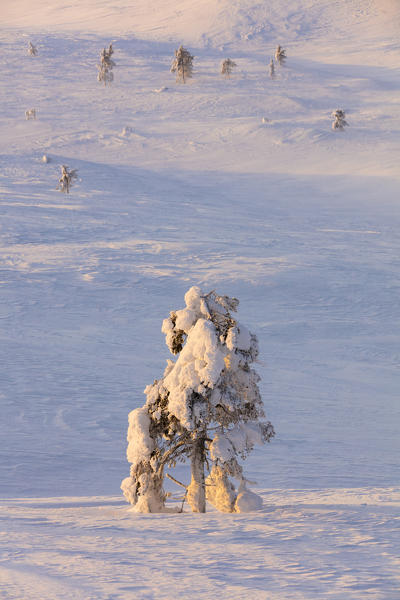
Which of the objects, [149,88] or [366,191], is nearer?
[366,191]

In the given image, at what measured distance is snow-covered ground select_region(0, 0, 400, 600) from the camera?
8.72 meters

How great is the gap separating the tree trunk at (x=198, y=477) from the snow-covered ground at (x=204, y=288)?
553 mm

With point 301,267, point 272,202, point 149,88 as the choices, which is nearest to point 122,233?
point 301,267

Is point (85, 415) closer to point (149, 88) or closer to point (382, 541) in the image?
point (382, 541)

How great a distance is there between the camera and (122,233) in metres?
34.6

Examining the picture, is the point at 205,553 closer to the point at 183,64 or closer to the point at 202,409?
the point at 202,409

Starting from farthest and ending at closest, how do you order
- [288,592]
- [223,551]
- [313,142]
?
[313,142], [223,551], [288,592]

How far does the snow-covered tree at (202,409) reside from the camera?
10.8m

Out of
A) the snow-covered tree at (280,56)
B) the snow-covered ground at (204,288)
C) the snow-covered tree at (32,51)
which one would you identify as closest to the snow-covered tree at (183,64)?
the snow-covered ground at (204,288)

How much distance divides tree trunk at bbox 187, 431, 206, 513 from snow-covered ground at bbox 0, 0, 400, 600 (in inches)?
21.8

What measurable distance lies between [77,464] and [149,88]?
51.6 metres

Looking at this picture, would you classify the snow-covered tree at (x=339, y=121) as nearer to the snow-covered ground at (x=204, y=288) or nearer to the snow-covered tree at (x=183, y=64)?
the snow-covered ground at (x=204, y=288)

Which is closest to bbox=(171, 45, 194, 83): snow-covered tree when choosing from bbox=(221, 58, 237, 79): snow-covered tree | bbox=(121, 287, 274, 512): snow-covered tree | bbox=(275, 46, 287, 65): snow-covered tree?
bbox=(221, 58, 237, 79): snow-covered tree

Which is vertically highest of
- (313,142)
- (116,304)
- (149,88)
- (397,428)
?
(149,88)
